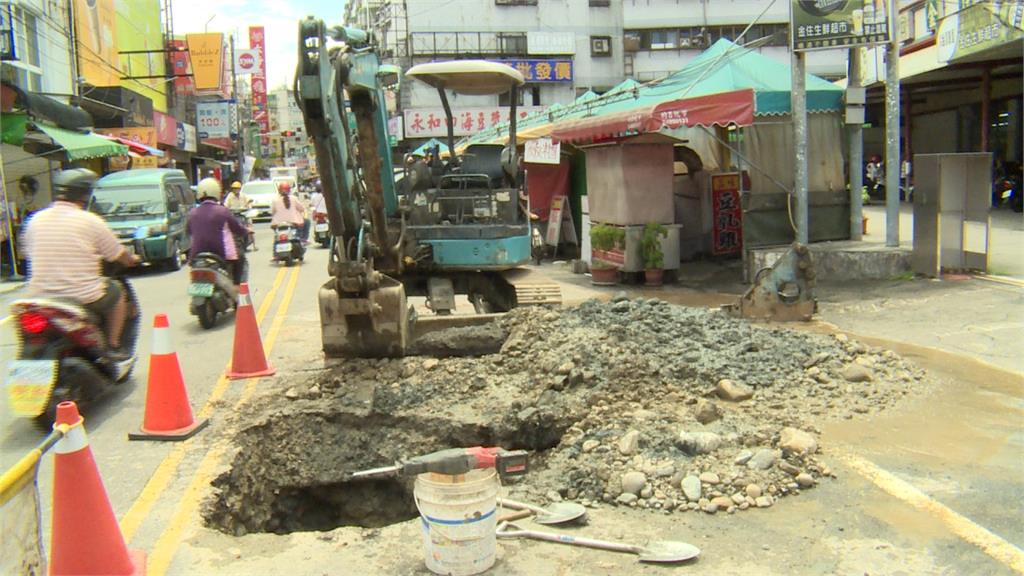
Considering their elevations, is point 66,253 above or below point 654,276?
above

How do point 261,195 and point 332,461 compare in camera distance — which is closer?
point 332,461

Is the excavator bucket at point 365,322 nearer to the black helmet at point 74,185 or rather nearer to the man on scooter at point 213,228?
the black helmet at point 74,185

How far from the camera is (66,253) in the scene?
6.53 m

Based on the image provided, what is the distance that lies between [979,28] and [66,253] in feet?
60.2

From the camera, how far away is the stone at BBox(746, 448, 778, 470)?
4.96 metres

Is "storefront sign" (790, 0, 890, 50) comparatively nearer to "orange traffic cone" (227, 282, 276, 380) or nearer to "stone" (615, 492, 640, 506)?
"orange traffic cone" (227, 282, 276, 380)

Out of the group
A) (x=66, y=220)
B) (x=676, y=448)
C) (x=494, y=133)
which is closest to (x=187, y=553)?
(x=676, y=448)

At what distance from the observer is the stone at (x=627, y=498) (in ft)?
15.4

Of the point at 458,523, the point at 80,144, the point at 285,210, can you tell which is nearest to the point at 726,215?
the point at 285,210

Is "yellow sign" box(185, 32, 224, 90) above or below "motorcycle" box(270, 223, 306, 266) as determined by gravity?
above

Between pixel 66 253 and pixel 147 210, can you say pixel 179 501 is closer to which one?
pixel 66 253

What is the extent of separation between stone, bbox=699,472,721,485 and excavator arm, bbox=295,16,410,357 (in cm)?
364

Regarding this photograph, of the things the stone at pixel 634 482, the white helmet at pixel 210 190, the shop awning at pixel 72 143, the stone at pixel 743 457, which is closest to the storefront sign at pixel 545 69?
the shop awning at pixel 72 143

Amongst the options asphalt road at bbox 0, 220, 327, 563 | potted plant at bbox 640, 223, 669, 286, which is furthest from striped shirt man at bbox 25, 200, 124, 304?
potted plant at bbox 640, 223, 669, 286
